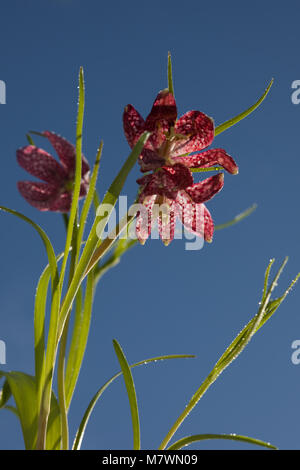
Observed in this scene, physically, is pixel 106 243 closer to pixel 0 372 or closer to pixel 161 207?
pixel 161 207

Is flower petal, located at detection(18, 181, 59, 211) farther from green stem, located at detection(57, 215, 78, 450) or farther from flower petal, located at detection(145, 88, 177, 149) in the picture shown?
flower petal, located at detection(145, 88, 177, 149)

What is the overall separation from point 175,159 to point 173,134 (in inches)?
2.1

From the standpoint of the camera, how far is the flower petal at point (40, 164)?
1.09 m

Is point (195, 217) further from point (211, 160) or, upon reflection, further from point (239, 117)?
point (239, 117)

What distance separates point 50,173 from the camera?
3.62 ft

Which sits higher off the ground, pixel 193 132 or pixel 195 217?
pixel 193 132

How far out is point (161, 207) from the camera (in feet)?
3.68

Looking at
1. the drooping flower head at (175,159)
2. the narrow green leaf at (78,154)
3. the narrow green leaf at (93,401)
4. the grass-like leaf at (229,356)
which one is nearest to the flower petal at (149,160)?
the drooping flower head at (175,159)

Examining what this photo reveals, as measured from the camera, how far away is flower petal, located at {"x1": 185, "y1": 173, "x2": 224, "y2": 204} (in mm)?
1089

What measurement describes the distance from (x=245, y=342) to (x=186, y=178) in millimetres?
351

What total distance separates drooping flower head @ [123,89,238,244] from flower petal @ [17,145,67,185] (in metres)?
0.16

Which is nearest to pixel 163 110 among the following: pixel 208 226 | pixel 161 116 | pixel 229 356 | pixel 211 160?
A: pixel 161 116
